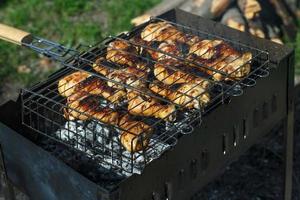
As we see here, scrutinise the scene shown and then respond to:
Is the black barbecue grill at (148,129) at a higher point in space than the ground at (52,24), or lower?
higher

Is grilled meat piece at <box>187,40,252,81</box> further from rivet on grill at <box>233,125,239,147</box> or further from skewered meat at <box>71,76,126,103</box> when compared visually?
skewered meat at <box>71,76,126,103</box>

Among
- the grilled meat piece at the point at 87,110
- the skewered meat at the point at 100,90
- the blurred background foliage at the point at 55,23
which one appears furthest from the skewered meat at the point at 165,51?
the blurred background foliage at the point at 55,23

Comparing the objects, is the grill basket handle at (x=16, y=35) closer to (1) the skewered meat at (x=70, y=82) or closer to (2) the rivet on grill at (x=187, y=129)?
(1) the skewered meat at (x=70, y=82)

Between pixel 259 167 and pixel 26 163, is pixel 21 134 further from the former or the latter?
pixel 259 167

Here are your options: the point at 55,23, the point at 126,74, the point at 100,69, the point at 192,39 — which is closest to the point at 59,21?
the point at 55,23

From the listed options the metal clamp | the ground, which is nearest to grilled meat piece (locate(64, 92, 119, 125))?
the metal clamp
